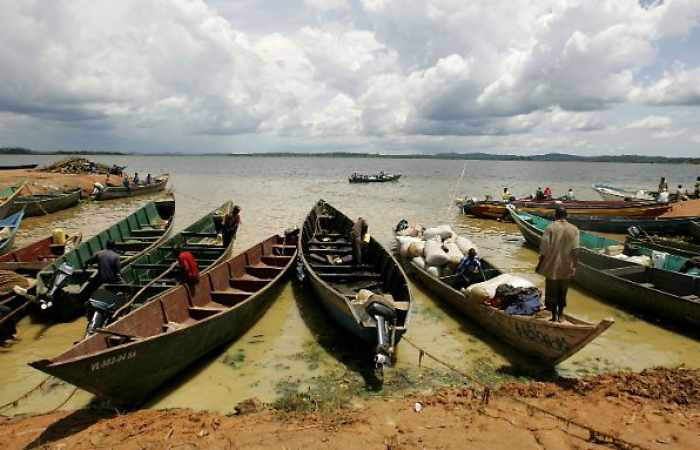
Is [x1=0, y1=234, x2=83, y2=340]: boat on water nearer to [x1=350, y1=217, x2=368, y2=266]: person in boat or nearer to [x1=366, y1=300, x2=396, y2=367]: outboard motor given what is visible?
[x1=366, y1=300, x2=396, y2=367]: outboard motor

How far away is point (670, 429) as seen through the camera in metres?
5.59

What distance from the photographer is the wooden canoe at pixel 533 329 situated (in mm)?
6676

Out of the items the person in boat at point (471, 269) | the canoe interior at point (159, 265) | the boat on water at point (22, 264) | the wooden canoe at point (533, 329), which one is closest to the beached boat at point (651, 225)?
the person in boat at point (471, 269)

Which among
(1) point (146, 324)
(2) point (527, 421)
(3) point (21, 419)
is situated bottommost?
(3) point (21, 419)

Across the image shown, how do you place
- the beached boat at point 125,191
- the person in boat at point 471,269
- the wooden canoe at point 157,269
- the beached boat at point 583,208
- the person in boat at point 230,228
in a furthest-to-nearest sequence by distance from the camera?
the beached boat at point 125,191, the beached boat at point 583,208, the person in boat at point 230,228, the person in boat at point 471,269, the wooden canoe at point 157,269

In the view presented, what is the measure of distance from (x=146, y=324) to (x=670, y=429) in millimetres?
8536

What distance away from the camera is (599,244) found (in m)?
14.9

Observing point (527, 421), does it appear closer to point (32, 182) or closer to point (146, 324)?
point (146, 324)

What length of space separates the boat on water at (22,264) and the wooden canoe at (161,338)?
325 cm

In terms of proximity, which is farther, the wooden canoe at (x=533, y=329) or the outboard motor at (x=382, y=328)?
the outboard motor at (x=382, y=328)

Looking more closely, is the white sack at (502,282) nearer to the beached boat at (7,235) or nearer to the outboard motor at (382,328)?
the outboard motor at (382,328)

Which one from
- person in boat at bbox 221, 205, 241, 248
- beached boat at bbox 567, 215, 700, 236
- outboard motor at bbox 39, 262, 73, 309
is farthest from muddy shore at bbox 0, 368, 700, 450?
beached boat at bbox 567, 215, 700, 236

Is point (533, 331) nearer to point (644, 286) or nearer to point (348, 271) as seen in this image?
point (644, 286)

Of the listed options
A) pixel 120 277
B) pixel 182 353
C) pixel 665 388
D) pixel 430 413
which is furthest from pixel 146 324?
pixel 665 388
